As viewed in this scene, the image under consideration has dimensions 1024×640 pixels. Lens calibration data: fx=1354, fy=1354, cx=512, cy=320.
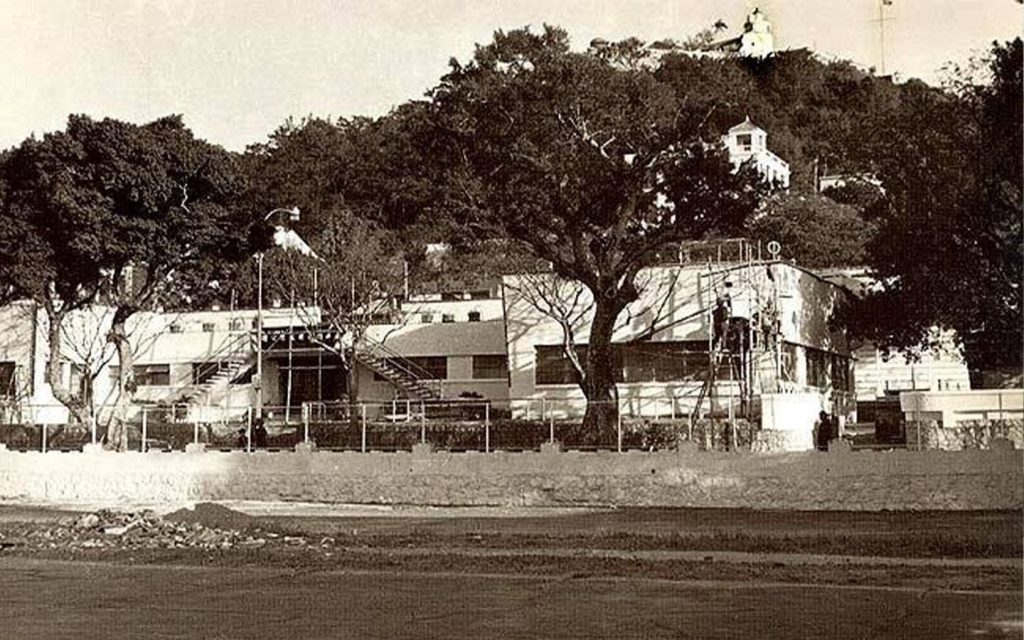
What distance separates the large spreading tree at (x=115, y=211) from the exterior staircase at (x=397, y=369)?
9.92 metres

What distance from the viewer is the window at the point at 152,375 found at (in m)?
55.8

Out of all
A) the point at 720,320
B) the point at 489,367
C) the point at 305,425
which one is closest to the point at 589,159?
the point at 720,320

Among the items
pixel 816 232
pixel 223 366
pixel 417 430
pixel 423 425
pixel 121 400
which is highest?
pixel 816 232

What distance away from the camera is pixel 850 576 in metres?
16.6

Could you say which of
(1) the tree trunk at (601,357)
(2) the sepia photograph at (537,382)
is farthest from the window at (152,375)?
(1) the tree trunk at (601,357)

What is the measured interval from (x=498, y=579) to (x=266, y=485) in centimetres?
1457

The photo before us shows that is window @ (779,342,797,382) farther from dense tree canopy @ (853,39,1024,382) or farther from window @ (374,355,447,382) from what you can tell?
window @ (374,355,447,382)

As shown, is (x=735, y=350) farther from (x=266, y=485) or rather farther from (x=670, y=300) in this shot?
(x=266, y=485)

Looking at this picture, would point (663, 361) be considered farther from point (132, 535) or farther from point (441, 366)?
point (132, 535)

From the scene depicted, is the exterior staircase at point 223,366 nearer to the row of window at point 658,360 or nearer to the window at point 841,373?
the row of window at point 658,360

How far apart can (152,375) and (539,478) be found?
3203 centimetres

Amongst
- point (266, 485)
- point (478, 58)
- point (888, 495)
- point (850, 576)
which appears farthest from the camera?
point (478, 58)

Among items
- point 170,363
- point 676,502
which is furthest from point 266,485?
point 170,363

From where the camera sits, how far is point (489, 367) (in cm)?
5062
